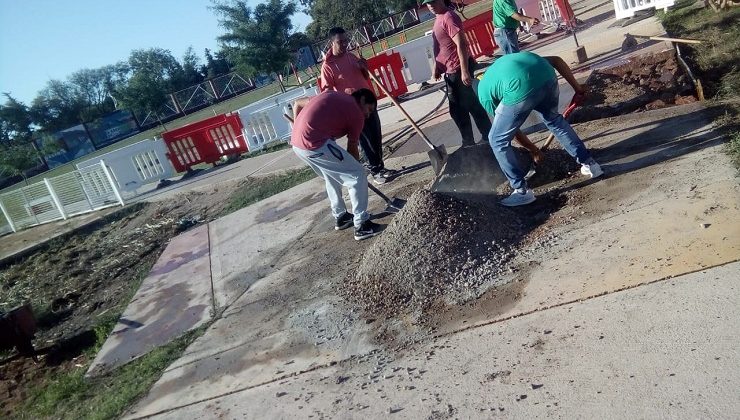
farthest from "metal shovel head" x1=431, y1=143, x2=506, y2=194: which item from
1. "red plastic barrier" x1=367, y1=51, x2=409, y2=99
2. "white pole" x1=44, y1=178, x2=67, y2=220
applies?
"white pole" x1=44, y1=178, x2=67, y2=220

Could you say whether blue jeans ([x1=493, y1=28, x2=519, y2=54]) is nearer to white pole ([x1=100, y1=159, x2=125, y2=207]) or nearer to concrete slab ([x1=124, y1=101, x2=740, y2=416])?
concrete slab ([x1=124, y1=101, x2=740, y2=416])

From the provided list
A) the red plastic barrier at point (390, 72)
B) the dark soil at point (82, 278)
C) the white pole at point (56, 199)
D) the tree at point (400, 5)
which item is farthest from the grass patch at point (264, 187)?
the tree at point (400, 5)

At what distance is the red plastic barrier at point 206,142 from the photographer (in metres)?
15.0

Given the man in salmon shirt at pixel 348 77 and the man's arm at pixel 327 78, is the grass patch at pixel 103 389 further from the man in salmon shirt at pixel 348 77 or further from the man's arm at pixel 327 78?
the man's arm at pixel 327 78

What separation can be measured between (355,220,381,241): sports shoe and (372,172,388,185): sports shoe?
1659 mm

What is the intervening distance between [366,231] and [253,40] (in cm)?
2031

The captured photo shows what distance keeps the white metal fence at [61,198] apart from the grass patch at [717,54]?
11.1 meters

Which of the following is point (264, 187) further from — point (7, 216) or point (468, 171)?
point (7, 216)

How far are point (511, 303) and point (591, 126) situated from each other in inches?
147

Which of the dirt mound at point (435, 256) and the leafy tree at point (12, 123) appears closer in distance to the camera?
the dirt mound at point (435, 256)

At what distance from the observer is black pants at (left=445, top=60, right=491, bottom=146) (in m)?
7.25

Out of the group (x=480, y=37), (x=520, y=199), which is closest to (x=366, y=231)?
(x=520, y=199)

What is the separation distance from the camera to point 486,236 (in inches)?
203

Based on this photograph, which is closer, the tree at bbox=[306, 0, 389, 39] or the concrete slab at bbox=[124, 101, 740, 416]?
the concrete slab at bbox=[124, 101, 740, 416]
